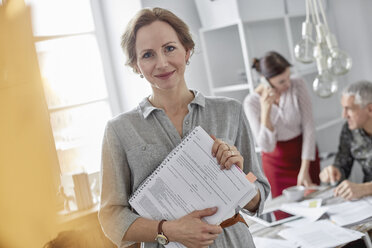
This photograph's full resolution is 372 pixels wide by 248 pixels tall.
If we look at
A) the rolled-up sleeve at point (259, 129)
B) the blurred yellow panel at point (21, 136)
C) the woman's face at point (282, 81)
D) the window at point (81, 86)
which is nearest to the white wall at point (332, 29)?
the window at point (81, 86)

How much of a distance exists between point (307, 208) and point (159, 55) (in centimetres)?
114

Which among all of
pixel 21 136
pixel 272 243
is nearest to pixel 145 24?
pixel 21 136

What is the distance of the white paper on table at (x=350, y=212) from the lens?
4.97 feet

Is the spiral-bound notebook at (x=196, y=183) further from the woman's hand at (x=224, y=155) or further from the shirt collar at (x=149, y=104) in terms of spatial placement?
the shirt collar at (x=149, y=104)

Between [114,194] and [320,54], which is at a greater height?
[320,54]

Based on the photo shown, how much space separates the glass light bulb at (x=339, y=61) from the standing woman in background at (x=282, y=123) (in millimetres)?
593

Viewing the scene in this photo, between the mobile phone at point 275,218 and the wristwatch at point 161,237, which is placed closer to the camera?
the wristwatch at point 161,237

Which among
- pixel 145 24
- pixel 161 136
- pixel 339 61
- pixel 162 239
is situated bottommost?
pixel 162 239

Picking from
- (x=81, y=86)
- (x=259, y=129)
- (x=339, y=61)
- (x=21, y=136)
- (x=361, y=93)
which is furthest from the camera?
(x=259, y=129)

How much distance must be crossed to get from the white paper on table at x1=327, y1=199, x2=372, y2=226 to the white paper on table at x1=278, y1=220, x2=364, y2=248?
5 centimetres

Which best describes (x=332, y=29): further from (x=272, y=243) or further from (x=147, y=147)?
(x=147, y=147)

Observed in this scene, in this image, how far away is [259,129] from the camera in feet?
8.31

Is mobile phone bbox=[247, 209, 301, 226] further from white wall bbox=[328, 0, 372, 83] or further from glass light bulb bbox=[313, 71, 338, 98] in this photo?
white wall bbox=[328, 0, 372, 83]

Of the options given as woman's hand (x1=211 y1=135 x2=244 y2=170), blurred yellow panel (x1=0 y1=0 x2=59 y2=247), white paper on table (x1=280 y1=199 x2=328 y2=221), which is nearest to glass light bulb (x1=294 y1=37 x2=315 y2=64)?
white paper on table (x1=280 y1=199 x2=328 y2=221)
